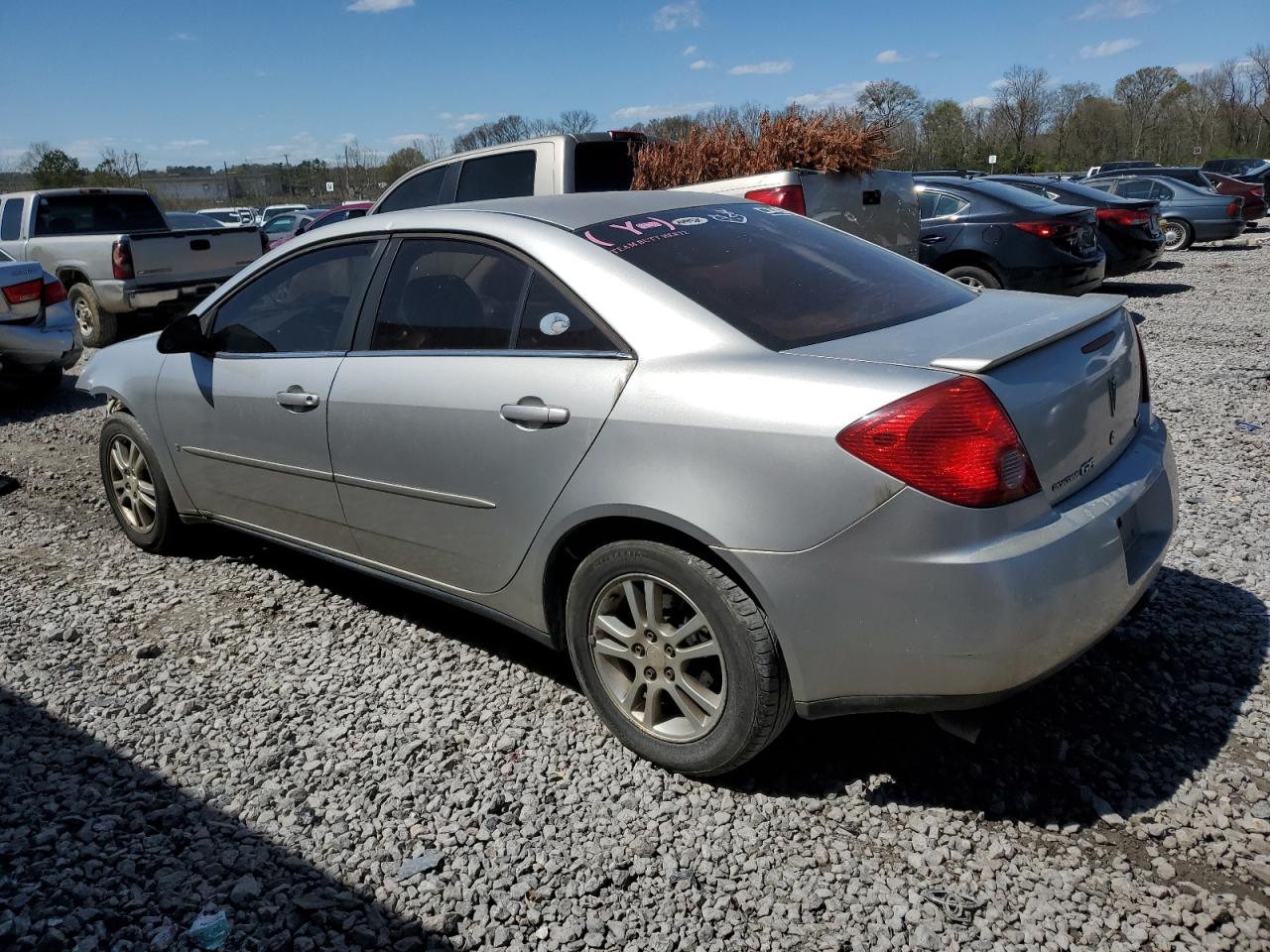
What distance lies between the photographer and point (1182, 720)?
9.64 ft

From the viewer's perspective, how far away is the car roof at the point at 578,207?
3.20m

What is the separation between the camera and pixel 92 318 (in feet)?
36.8

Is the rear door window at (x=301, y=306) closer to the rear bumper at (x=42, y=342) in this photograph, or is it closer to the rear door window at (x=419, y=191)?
the rear door window at (x=419, y=191)

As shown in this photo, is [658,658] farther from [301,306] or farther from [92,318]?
[92,318]

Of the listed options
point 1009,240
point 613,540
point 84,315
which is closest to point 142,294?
point 84,315

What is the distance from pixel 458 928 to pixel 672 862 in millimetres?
565

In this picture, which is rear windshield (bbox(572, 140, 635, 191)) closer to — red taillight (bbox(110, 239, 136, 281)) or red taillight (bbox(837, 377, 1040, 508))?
red taillight (bbox(837, 377, 1040, 508))

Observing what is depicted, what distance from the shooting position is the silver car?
7.40 ft

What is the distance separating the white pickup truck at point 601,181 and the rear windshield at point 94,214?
6.12 meters

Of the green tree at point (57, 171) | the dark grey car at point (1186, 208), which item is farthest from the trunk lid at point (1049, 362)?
the green tree at point (57, 171)

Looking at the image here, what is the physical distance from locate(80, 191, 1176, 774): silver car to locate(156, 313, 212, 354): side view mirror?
11.6 inches

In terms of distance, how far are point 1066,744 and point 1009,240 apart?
27.1 feet

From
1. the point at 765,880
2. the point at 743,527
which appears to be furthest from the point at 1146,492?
the point at 765,880

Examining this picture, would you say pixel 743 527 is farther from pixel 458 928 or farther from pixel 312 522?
pixel 312 522
